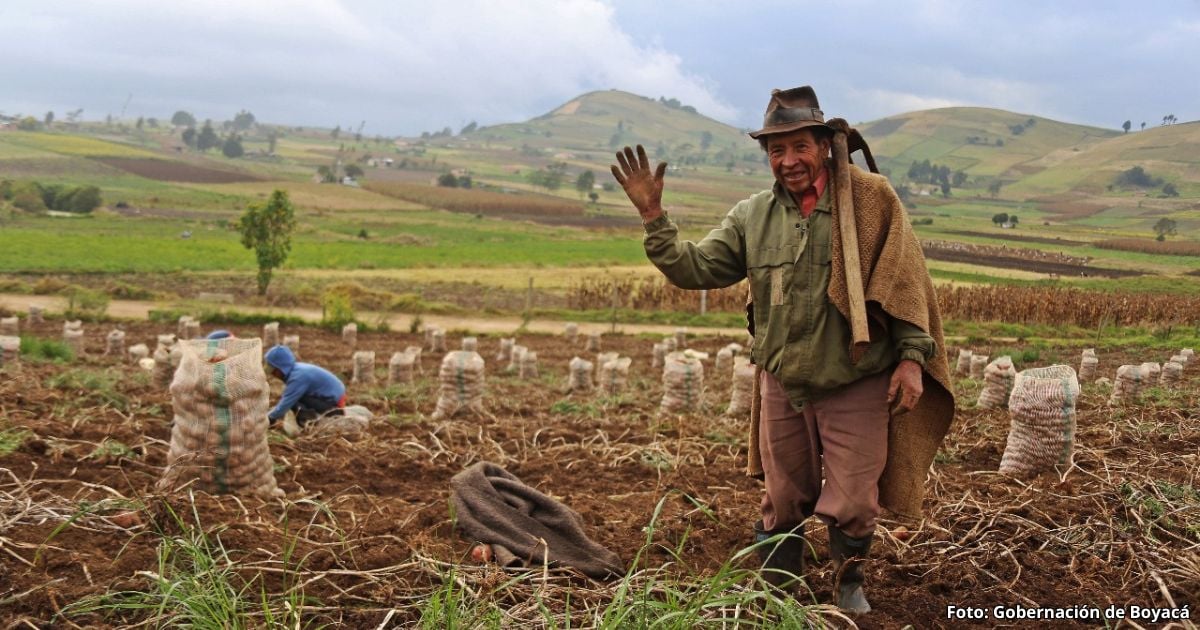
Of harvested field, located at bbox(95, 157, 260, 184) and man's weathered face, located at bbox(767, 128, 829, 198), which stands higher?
man's weathered face, located at bbox(767, 128, 829, 198)

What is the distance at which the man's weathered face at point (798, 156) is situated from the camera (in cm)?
304

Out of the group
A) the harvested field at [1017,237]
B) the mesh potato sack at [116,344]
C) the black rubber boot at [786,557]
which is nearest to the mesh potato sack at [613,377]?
the black rubber boot at [786,557]

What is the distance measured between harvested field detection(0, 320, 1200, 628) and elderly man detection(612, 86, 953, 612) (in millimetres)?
336

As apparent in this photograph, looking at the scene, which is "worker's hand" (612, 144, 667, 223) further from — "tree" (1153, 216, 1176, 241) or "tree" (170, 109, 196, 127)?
"tree" (170, 109, 196, 127)

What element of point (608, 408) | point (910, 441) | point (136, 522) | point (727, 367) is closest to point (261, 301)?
Result: point (727, 367)

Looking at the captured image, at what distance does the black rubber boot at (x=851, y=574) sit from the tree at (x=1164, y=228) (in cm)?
1554

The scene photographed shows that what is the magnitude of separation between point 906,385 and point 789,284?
1.60 ft

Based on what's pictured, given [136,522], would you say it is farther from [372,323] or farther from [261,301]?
[261,301]

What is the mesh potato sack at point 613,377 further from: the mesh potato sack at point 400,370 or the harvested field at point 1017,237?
the harvested field at point 1017,237

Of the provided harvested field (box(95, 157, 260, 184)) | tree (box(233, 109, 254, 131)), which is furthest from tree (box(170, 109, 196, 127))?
harvested field (box(95, 157, 260, 184))

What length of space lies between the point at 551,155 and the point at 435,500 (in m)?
149

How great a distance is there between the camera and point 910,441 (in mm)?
3127

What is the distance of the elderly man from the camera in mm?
2980

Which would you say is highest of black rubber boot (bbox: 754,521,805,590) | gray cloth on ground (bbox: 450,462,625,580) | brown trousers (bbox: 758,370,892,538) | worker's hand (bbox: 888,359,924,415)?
worker's hand (bbox: 888,359,924,415)
